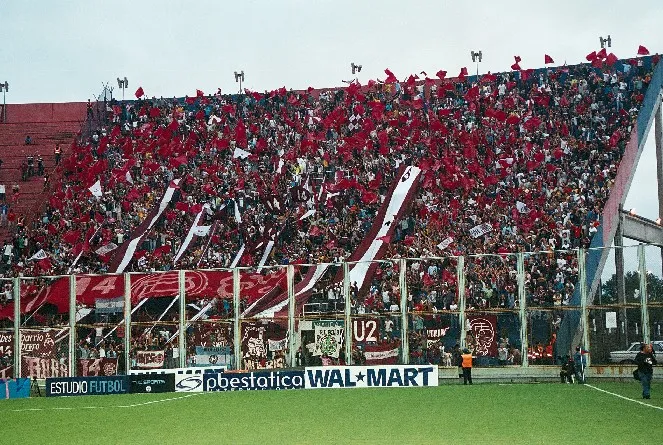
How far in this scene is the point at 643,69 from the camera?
5000 cm

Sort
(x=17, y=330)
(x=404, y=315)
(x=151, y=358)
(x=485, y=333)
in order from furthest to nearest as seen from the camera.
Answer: (x=17, y=330) < (x=151, y=358) < (x=404, y=315) < (x=485, y=333)

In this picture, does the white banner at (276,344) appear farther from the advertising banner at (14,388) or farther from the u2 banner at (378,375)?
the advertising banner at (14,388)

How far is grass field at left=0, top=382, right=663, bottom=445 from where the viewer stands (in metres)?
18.1

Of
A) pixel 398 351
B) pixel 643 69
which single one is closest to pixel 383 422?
pixel 398 351

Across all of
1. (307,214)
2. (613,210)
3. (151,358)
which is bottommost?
(151,358)

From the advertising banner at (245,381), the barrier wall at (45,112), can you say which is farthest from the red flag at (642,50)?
the barrier wall at (45,112)

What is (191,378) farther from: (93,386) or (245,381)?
(93,386)

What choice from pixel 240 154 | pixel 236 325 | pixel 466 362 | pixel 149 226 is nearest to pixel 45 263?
pixel 149 226

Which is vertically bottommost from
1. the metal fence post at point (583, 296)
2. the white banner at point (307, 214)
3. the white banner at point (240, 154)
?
the metal fence post at point (583, 296)

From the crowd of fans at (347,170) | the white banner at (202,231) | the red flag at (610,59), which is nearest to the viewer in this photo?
the crowd of fans at (347,170)

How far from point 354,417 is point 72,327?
18.3 metres

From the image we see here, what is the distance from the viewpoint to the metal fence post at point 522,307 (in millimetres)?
34312

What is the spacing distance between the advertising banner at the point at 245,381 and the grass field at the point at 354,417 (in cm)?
217

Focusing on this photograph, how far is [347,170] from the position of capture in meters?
50.5
